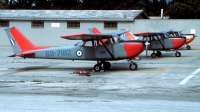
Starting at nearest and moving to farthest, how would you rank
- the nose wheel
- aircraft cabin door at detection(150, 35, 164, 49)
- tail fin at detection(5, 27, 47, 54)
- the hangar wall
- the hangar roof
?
1. the nose wheel
2. tail fin at detection(5, 27, 47, 54)
3. aircraft cabin door at detection(150, 35, 164, 49)
4. the hangar wall
5. the hangar roof

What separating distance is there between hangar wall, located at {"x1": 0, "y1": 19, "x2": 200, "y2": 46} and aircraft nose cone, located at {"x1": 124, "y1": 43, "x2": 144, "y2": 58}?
21.6 metres

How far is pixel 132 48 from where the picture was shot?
18.6 meters

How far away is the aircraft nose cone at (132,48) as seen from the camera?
18.5m

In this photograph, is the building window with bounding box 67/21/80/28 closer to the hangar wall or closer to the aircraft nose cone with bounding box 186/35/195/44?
the hangar wall


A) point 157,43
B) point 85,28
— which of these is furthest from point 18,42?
point 85,28

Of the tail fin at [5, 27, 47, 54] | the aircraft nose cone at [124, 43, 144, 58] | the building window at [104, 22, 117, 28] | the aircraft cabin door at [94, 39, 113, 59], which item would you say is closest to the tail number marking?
the tail fin at [5, 27, 47, 54]

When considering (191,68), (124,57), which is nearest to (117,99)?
(124,57)

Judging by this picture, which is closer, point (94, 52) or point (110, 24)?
point (94, 52)

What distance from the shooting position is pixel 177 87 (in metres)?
13.4

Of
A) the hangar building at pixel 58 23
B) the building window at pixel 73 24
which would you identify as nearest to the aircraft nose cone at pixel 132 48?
the hangar building at pixel 58 23

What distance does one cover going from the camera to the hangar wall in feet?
131

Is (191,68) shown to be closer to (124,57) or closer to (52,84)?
(124,57)

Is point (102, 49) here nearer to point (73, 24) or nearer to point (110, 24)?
point (110, 24)

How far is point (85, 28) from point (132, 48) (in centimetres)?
2278
